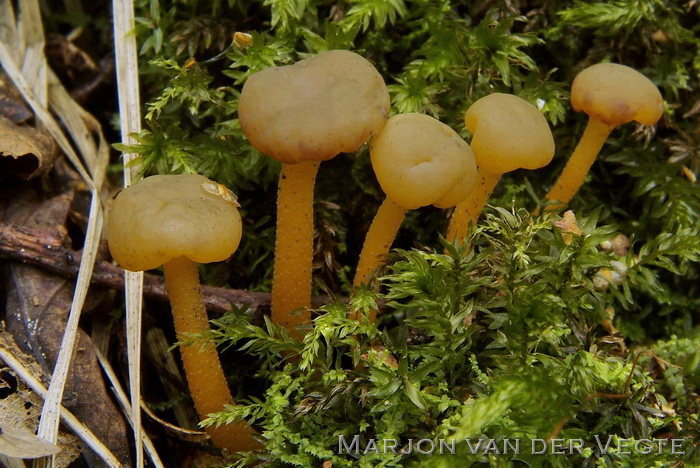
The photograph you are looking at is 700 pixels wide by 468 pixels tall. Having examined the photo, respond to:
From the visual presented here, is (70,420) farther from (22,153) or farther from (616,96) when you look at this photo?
→ (616,96)

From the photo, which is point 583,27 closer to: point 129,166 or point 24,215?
point 129,166

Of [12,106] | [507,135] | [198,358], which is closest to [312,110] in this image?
[507,135]

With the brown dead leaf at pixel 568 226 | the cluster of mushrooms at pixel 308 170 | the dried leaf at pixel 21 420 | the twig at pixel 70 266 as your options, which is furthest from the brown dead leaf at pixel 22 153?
the brown dead leaf at pixel 568 226

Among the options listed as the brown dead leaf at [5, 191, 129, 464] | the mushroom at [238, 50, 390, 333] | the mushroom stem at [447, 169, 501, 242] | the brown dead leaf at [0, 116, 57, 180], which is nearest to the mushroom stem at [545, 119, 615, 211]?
the mushroom stem at [447, 169, 501, 242]

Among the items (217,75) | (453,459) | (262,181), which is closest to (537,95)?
(262,181)

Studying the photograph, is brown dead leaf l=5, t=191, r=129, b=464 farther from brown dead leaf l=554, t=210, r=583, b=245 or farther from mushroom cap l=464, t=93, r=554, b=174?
brown dead leaf l=554, t=210, r=583, b=245

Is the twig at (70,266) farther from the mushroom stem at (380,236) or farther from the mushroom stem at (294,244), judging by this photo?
the mushroom stem at (380,236)
